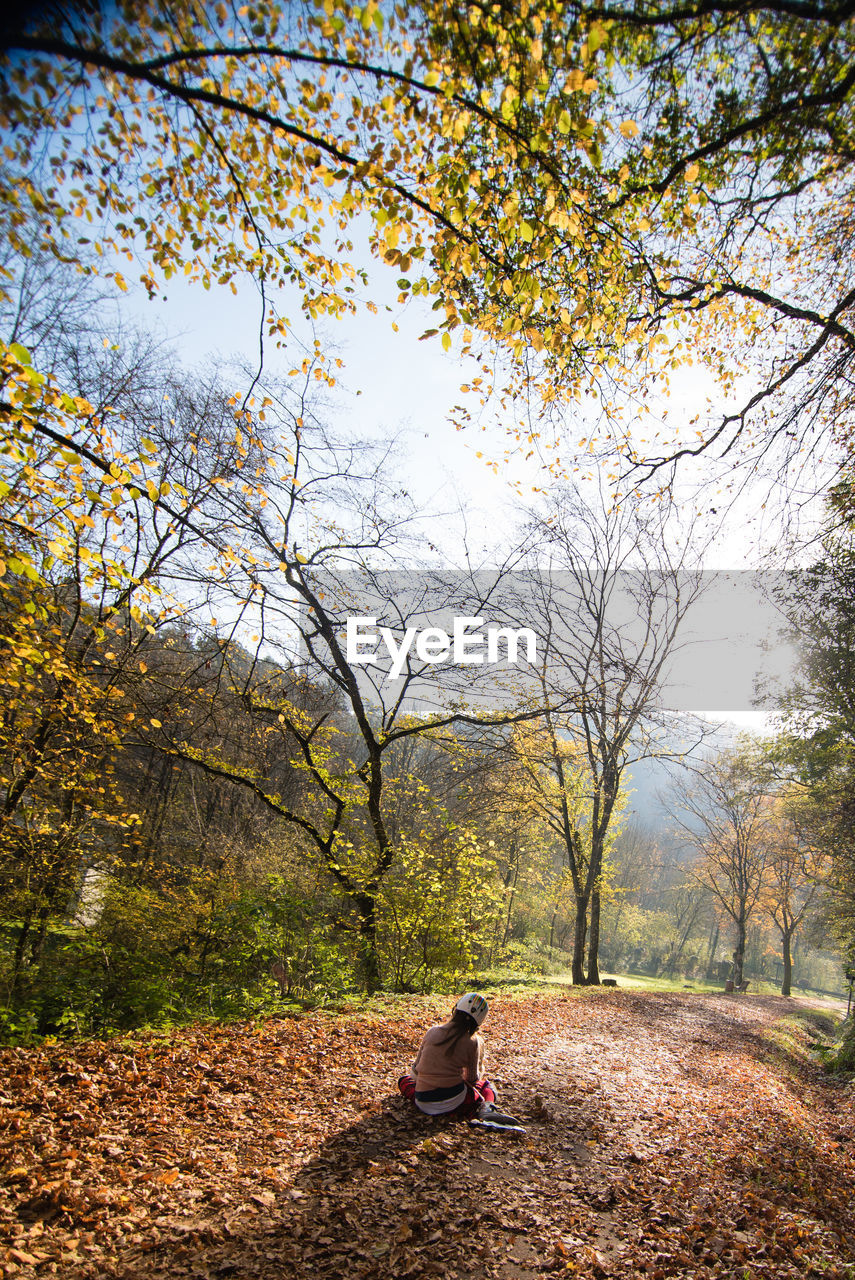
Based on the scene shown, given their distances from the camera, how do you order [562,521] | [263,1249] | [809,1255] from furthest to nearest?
1. [562,521]
2. [809,1255]
3. [263,1249]

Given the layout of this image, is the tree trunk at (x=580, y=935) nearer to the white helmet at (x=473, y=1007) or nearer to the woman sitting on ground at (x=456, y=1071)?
the woman sitting on ground at (x=456, y=1071)

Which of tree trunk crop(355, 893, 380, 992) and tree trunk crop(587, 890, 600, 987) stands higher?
tree trunk crop(355, 893, 380, 992)

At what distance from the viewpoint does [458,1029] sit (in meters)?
4.45

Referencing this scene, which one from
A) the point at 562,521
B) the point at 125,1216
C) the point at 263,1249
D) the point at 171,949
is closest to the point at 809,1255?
the point at 263,1249

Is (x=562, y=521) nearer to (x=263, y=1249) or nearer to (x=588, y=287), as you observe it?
(x=588, y=287)

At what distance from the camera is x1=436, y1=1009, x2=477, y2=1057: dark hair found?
4.42 m

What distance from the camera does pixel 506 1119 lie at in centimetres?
445

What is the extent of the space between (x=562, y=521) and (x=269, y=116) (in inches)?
444

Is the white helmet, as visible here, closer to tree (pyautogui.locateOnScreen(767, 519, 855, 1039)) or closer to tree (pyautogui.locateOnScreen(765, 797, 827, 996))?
tree (pyautogui.locateOnScreen(767, 519, 855, 1039))

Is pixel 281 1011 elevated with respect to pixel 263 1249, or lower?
lower

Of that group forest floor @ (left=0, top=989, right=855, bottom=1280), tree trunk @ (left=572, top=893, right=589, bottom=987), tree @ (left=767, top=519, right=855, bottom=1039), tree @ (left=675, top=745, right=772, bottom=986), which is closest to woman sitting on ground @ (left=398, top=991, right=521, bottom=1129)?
forest floor @ (left=0, top=989, right=855, bottom=1280)

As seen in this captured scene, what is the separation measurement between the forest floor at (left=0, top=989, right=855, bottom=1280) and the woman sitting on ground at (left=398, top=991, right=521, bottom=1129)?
132mm

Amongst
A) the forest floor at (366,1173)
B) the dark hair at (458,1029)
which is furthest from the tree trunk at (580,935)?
the dark hair at (458,1029)

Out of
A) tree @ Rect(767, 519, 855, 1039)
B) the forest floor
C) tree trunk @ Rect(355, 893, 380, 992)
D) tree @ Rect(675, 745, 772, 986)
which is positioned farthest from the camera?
tree @ Rect(675, 745, 772, 986)
